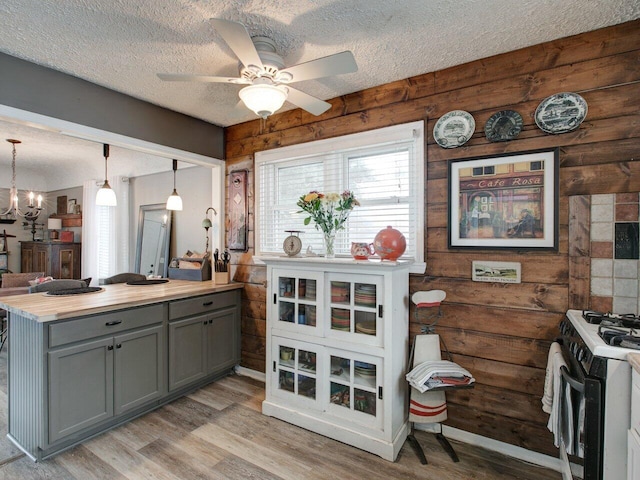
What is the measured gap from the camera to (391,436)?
82.7 inches

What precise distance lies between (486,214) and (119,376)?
2769mm

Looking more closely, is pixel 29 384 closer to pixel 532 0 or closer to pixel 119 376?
pixel 119 376

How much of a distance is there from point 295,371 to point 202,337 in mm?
1001

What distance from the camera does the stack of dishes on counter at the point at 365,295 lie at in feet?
7.24

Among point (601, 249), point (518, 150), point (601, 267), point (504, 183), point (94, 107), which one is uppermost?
point (94, 107)

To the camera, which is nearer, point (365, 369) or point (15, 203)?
point (365, 369)

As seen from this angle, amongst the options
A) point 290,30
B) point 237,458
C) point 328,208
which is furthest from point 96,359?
point 290,30

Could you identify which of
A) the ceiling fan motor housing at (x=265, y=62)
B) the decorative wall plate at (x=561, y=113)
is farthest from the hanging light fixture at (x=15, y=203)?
the decorative wall plate at (x=561, y=113)

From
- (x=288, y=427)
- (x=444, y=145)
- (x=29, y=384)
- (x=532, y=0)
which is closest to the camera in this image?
(x=532, y=0)

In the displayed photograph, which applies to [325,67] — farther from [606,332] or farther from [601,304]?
[601,304]

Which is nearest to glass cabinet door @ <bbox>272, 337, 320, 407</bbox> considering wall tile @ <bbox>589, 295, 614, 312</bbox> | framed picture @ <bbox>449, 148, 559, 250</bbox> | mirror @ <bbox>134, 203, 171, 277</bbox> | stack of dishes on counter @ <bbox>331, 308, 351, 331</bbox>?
stack of dishes on counter @ <bbox>331, 308, 351, 331</bbox>

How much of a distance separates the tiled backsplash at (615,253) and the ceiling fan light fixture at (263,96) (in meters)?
1.85

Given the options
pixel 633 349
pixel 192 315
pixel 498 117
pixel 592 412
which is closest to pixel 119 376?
pixel 192 315

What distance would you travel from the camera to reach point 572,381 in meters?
1.38
